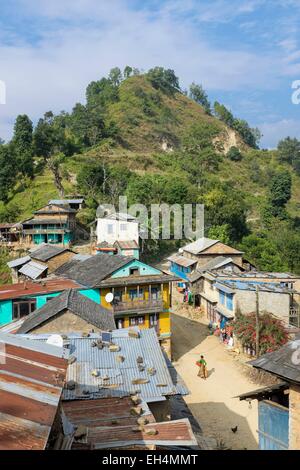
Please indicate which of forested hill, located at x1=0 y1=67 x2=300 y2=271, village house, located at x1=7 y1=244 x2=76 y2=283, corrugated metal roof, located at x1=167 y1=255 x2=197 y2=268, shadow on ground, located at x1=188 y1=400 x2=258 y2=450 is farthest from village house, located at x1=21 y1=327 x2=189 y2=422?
forested hill, located at x1=0 y1=67 x2=300 y2=271

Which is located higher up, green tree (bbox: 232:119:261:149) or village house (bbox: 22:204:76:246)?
green tree (bbox: 232:119:261:149)

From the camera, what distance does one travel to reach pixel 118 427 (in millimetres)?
10047

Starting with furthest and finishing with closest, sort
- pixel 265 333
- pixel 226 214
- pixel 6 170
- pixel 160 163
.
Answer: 1. pixel 160 163
2. pixel 6 170
3. pixel 226 214
4. pixel 265 333

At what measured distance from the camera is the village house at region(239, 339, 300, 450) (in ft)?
30.5

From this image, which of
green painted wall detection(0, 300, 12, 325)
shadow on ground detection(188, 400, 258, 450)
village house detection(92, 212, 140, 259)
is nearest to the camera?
shadow on ground detection(188, 400, 258, 450)

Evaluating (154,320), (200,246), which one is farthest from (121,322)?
(200,246)

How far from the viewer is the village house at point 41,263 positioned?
32.8 meters

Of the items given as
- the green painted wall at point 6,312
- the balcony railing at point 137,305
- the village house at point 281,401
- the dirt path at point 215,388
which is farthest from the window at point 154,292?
the village house at point 281,401

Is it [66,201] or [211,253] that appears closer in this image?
[211,253]

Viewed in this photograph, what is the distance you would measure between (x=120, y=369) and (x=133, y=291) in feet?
39.8

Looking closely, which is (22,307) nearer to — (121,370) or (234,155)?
(121,370)

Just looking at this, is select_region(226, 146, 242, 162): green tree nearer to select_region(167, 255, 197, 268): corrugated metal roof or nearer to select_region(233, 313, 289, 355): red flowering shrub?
select_region(167, 255, 197, 268): corrugated metal roof
